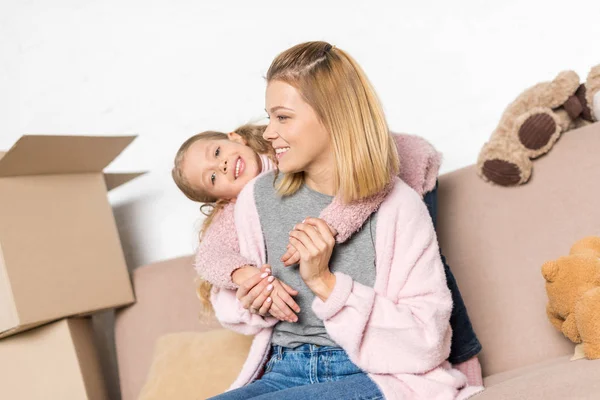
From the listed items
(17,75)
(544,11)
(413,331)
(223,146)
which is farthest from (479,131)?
(17,75)

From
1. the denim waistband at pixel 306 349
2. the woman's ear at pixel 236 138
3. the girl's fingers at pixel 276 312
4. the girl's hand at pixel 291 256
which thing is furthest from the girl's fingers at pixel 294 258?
the woman's ear at pixel 236 138

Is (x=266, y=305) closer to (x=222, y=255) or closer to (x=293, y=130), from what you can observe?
(x=222, y=255)

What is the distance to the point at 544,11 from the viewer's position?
6.69 ft

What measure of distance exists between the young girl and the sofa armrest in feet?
2.21

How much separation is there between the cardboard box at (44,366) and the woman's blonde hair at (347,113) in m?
1.05

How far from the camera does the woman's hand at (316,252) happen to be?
4.33 ft

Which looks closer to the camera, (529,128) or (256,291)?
(256,291)

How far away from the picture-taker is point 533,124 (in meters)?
1.66

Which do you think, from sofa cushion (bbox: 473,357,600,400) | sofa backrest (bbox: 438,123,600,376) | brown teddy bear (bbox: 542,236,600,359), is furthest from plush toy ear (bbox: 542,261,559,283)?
sofa backrest (bbox: 438,123,600,376)

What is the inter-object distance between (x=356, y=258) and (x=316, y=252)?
141 millimetres

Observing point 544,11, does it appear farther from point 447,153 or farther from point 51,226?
point 51,226

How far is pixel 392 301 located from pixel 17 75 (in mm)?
1930

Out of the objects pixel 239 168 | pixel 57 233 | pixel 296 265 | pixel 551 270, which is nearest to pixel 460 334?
pixel 551 270

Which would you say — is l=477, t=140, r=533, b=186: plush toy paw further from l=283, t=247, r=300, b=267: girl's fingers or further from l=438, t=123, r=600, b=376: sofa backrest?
l=283, t=247, r=300, b=267: girl's fingers
